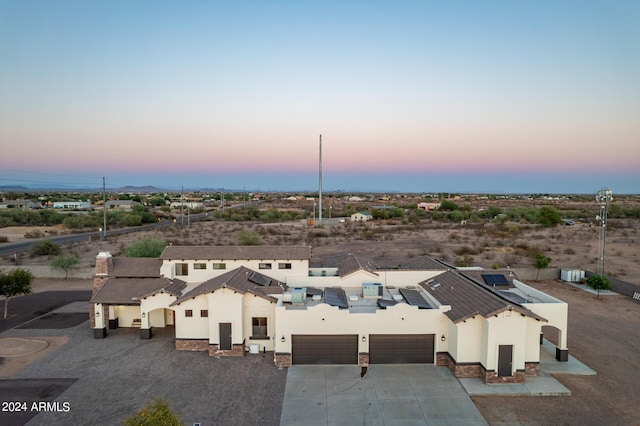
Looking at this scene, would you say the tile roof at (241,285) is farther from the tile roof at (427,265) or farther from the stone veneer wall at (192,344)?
the tile roof at (427,265)

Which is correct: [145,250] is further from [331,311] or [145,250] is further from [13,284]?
[331,311]

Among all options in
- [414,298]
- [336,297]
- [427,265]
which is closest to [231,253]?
[336,297]

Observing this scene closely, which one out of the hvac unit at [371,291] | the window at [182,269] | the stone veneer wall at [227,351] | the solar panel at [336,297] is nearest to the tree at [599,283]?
the hvac unit at [371,291]

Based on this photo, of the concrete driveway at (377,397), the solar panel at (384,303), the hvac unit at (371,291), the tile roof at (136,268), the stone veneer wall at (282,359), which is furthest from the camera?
the tile roof at (136,268)

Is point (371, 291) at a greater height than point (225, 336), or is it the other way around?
point (371, 291)

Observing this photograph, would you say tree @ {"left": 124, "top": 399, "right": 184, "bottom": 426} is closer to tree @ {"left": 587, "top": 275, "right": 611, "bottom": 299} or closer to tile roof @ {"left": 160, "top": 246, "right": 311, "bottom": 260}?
tile roof @ {"left": 160, "top": 246, "right": 311, "bottom": 260}

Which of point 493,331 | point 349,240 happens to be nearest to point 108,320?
point 493,331

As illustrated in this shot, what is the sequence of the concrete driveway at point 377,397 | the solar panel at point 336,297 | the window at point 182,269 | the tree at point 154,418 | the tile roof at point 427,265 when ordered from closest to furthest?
the tree at point 154,418 → the concrete driveway at point 377,397 → the solar panel at point 336,297 → the window at point 182,269 → the tile roof at point 427,265
